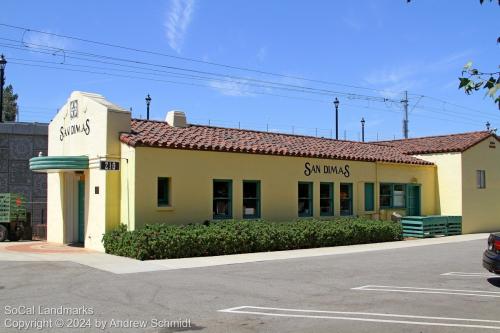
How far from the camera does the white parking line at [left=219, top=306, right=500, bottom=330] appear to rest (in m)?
7.88

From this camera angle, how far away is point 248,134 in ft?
76.2

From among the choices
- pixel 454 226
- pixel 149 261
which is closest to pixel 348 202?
pixel 454 226

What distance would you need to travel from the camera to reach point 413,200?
1075 inches

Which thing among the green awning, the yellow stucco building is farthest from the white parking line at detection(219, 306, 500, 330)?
the green awning

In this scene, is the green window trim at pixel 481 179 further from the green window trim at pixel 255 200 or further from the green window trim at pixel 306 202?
the green window trim at pixel 255 200

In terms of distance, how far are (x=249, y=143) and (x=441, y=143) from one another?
1257cm

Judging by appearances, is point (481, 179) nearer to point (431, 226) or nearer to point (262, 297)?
point (431, 226)

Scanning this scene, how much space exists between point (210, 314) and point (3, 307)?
3196mm

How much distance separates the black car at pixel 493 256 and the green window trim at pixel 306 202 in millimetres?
10999

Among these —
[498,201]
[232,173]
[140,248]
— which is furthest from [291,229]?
[498,201]

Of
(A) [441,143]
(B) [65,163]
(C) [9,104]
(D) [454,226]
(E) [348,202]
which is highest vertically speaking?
(C) [9,104]

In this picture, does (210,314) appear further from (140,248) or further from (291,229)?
(291,229)

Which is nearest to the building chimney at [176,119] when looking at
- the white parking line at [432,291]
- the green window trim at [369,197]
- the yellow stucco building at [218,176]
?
the yellow stucco building at [218,176]

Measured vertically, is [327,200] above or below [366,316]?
above
